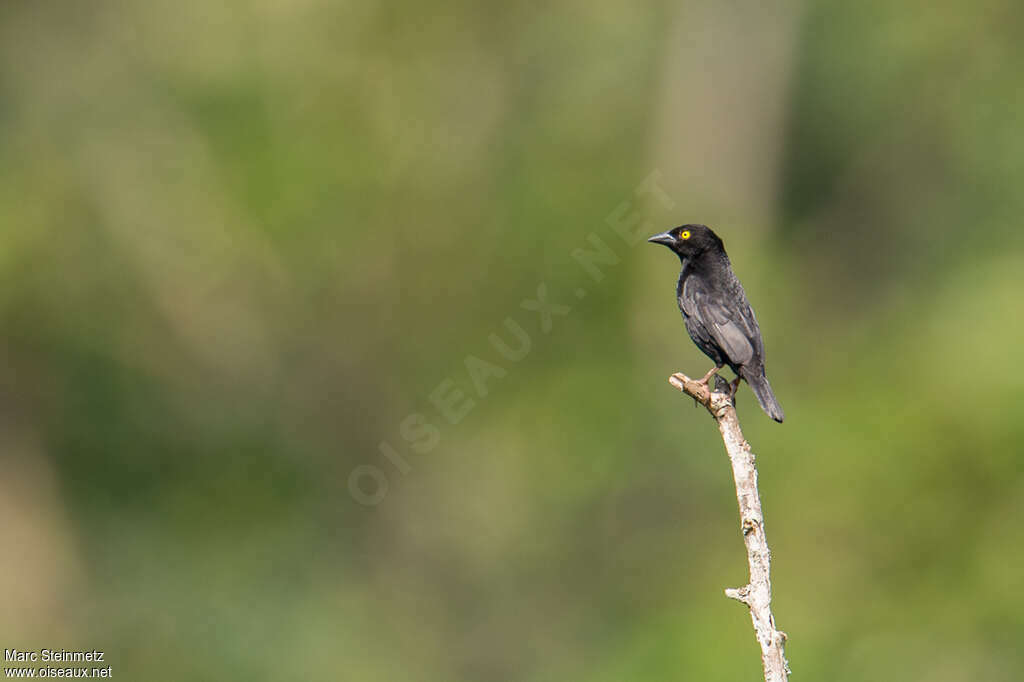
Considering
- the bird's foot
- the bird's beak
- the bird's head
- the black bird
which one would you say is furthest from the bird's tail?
the bird's beak

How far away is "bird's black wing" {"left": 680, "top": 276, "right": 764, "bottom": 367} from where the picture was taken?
5965 millimetres

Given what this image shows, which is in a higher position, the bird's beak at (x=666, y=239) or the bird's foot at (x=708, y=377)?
the bird's beak at (x=666, y=239)

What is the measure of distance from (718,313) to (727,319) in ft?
0.26

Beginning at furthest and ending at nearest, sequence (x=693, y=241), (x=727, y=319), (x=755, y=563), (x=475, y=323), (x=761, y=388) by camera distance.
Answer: (x=475, y=323) < (x=693, y=241) < (x=727, y=319) < (x=761, y=388) < (x=755, y=563)

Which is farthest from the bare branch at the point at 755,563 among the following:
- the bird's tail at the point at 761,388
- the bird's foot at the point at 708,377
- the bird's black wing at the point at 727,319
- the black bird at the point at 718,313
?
the bird's black wing at the point at 727,319

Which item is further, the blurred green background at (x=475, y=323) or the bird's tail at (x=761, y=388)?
the blurred green background at (x=475, y=323)

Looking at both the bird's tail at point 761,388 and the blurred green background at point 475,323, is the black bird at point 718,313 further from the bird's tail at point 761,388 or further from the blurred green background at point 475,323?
the blurred green background at point 475,323

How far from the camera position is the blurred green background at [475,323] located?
14312mm

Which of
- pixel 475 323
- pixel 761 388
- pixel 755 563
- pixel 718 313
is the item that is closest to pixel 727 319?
pixel 718 313

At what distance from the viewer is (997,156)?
16766mm

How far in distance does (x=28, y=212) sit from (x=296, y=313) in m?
4.21

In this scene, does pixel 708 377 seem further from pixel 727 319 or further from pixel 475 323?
pixel 475 323

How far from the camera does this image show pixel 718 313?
6195mm

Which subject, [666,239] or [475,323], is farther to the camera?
[475,323]
